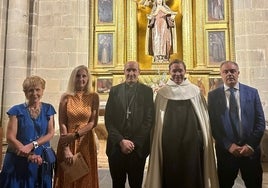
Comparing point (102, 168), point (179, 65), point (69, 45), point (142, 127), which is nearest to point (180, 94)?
point (179, 65)

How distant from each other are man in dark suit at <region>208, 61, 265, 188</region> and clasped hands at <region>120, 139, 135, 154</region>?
0.92 meters

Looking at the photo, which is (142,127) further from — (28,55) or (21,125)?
(28,55)

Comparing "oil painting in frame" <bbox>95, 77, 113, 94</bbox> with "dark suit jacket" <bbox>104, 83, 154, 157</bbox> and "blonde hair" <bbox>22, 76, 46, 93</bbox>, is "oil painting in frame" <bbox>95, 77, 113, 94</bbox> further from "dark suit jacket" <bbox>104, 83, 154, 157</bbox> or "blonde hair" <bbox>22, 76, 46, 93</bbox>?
"blonde hair" <bbox>22, 76, 46, 93</bbox>

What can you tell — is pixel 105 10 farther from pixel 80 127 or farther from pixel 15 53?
pixel 80 127

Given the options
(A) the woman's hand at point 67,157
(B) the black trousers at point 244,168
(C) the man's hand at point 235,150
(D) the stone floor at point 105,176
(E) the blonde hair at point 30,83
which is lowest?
(D) the stone floor at point 105,176

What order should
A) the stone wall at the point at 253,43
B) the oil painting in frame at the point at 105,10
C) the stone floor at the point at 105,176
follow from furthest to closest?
1. the oil painting in frame at the point at 105,10
2. the stone wall at the point at 253,43
3. the stone floor at the point at 105,176

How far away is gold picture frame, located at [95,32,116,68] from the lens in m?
9.82

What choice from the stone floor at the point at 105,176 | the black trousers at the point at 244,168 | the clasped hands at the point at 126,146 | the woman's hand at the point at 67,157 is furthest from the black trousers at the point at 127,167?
the stone floor at the point at 105,176

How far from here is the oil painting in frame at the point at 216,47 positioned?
9.67m

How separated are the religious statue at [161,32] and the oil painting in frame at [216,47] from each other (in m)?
1.05

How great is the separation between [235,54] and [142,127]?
21.8 feet

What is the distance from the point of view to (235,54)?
9.27 m

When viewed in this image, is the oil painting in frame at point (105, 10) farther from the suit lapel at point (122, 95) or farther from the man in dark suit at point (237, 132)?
the man in dark suit at point (237, 132)

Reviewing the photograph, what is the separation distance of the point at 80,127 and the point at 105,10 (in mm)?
7270
